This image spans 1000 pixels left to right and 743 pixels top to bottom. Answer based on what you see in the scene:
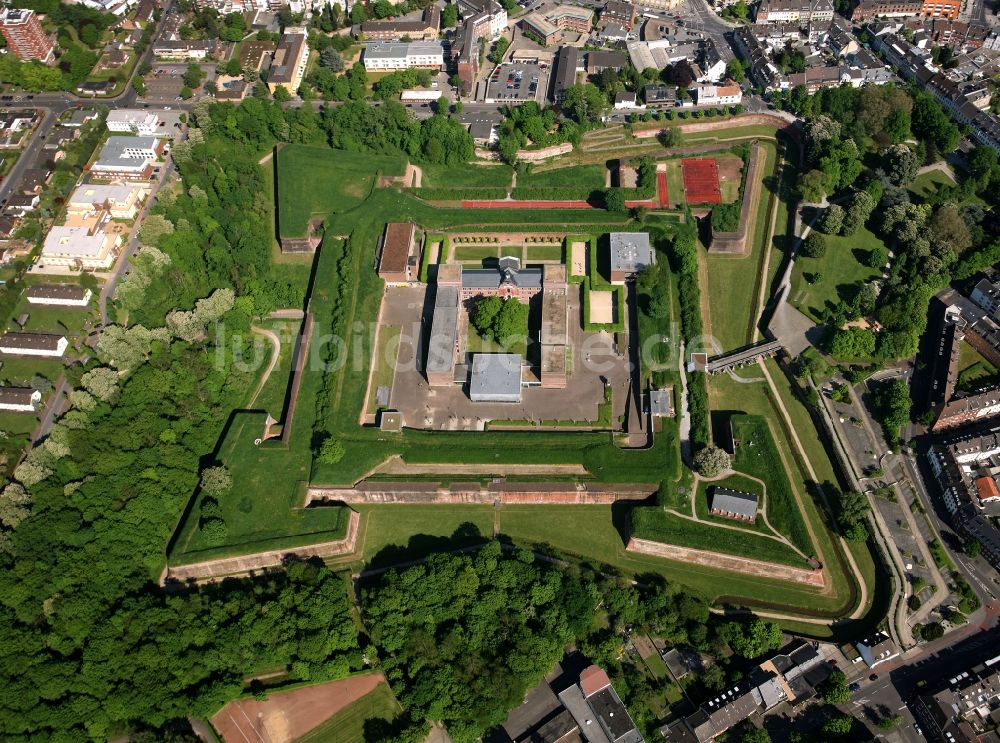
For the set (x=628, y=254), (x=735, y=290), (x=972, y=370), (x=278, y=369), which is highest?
(x=628, y=254)

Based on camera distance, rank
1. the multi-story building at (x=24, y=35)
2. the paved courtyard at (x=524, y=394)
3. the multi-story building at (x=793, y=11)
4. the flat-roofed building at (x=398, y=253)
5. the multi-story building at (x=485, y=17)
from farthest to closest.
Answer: the multi-story building at (x=485, y=17) → the multi-story building at (x=793, y=11) → the multi-story building at (x=24, y=35) → the flat-roofed building at (x=398, y=253) → the paved courtyard at (x=524, y=394)

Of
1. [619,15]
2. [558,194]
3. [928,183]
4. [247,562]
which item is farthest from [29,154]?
[928,183]

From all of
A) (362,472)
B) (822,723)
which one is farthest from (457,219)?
(822,723)

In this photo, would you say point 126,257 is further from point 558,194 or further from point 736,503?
point 736,503

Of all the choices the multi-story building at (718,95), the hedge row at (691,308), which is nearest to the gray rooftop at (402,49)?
the multi-story building at (718,95)

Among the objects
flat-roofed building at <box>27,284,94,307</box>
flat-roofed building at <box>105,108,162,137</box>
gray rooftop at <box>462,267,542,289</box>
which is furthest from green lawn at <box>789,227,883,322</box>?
flat-roofed building at <box>105,108,162,137</box>

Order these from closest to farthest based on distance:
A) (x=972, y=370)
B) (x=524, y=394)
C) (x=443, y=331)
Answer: (x=524, y=394)
(x=972, y=370)
(x=443, y=331)

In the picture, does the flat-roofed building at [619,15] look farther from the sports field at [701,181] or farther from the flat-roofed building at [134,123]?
the flat-roofed building at [134,123]
